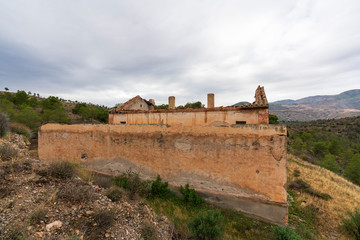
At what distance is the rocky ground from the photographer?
3723 mm

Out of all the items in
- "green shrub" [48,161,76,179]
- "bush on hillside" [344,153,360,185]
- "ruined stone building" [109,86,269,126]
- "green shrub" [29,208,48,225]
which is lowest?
"bush on hillside" [344,153,360,185]

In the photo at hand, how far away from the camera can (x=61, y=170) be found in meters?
6.14

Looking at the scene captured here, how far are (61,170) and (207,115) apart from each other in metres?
6.90

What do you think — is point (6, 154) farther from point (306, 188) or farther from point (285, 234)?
point (306, 188)

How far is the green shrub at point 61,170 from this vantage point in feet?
19.8

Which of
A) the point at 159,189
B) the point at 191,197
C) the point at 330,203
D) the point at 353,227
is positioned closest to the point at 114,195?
the point at 159,189

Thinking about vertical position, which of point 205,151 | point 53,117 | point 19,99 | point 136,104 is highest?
point 19,99

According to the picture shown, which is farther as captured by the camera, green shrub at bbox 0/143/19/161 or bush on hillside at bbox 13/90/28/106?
bush on hillside at bbox 13/90/28/106

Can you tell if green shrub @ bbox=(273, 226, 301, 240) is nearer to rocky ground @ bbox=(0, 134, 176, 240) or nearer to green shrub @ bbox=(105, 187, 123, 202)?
rocky ground @ bbox=(0, 134, 176, 240)

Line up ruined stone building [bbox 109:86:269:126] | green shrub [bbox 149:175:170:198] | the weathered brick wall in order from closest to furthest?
the weathered brick wall
ruined stone building [bbox 109:86:269:126]
green shrub [bbox 149:175:170:198]

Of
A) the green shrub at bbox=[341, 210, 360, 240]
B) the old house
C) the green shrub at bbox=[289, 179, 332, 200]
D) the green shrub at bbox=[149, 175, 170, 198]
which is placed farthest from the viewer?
the old house

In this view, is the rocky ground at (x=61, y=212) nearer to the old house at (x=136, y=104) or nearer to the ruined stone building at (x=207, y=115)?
the ruined stone building at (x=207, y=115)

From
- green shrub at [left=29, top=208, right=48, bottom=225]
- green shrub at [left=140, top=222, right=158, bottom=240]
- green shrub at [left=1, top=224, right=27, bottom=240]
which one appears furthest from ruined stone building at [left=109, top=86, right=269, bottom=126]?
green shrub at [left=1, top=224, right=27, bottom=240]

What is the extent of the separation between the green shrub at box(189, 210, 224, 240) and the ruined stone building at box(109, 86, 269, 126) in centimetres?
422
